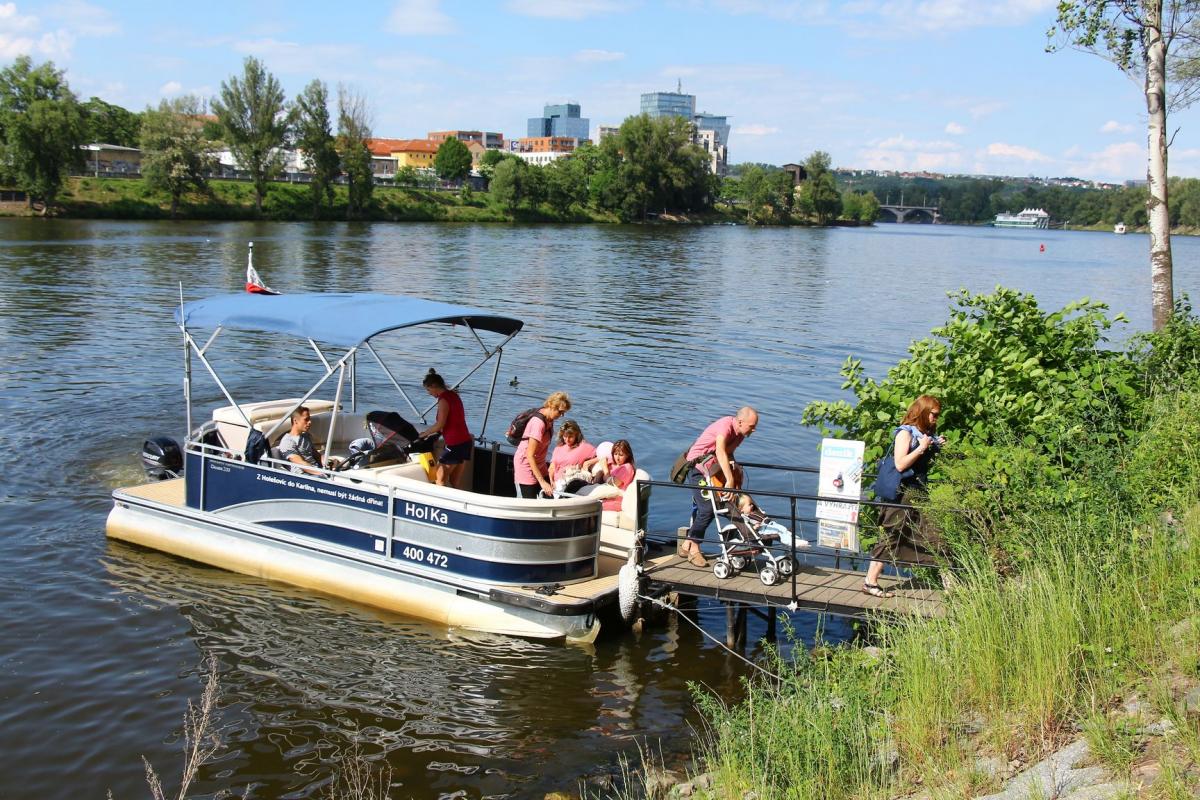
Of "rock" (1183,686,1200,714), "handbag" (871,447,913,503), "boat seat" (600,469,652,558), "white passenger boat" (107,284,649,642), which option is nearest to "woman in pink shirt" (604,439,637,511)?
"boat seat" (600,469,652,558)

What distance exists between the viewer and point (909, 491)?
9828 mm

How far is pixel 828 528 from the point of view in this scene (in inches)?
411

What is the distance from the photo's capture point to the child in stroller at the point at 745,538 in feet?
34.2

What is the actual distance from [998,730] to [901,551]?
143 inches

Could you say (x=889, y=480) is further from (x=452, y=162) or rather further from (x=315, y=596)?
(x=452, y=162)

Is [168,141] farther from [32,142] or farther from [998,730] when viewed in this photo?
[998,730]

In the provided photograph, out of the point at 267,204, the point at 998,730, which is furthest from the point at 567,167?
the point at 998,730

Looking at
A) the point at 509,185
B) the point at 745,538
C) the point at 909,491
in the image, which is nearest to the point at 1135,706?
the point at 909,491

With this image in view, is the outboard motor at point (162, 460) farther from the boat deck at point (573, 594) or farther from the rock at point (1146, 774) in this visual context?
the rock at point (1146, 774)

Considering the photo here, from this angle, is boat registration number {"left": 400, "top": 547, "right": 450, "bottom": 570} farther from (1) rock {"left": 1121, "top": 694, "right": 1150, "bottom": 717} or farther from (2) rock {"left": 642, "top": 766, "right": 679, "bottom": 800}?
(1) rock {"left": 1121, "top": 694, "right": 1150, "bottom": 717}

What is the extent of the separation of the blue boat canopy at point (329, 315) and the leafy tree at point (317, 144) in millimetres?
86123

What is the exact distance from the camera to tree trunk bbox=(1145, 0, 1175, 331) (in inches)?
550

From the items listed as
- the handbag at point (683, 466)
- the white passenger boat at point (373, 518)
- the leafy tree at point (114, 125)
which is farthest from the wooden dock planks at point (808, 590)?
the leafy tree at point (114, 125)

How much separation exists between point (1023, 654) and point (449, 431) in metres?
7.37
